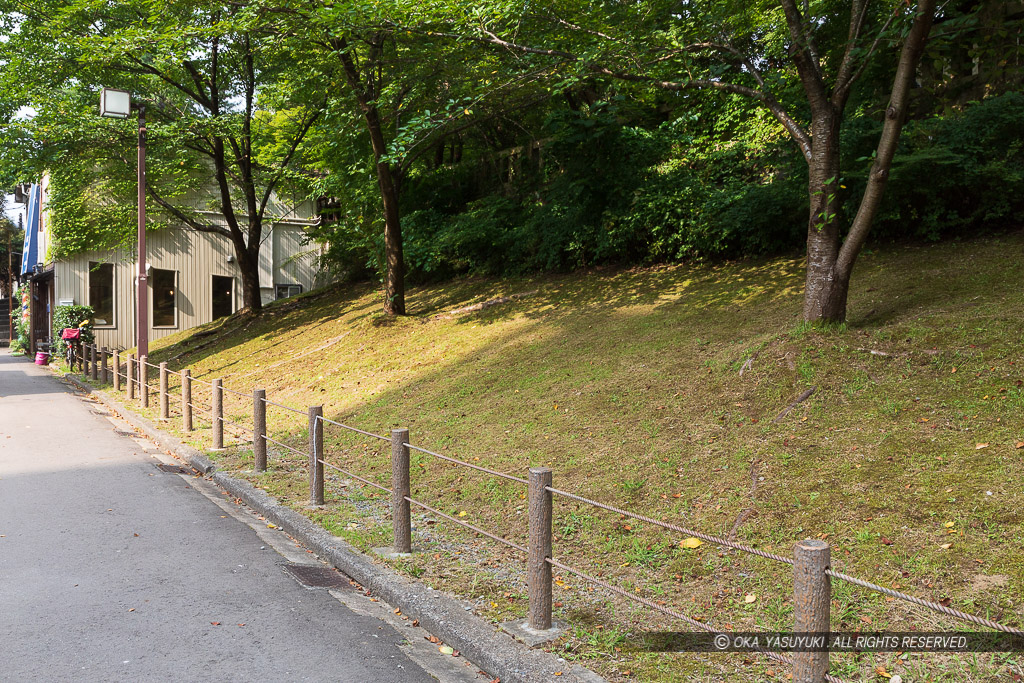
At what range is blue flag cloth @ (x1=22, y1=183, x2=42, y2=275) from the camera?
3222 cm

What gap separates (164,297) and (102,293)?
220 centimetres

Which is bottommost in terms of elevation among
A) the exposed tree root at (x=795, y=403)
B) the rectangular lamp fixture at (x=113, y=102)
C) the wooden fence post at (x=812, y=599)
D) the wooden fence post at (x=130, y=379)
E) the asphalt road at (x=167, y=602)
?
the asphalt road at (x=167, y=602)

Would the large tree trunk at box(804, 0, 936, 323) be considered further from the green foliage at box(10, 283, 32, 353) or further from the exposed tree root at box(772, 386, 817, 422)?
the green foliage at box(10, 283, 32, 353)

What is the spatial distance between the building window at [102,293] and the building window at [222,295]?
12.8ft

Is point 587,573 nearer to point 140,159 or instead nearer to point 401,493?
point 401,493

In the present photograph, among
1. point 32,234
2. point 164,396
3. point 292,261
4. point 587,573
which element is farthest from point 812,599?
point 32,234

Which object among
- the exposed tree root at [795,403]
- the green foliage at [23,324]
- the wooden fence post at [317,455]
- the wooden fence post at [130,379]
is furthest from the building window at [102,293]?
the exposed tree root at [795,403]

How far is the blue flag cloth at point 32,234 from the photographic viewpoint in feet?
106

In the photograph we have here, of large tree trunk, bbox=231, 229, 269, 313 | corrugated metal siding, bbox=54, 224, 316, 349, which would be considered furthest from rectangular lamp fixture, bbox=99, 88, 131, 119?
corrugated metal siding, bbox=54, 224, 316, 349

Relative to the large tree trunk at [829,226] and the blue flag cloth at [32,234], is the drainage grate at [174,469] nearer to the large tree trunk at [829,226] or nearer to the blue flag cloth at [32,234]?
the large tree trunk at [829,226]

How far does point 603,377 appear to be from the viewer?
9.52m

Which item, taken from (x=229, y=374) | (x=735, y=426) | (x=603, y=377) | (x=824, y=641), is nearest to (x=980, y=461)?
(x=735, y=426)

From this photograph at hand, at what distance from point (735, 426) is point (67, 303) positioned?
27.7 metres

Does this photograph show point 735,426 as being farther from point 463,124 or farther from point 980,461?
point 463,124
